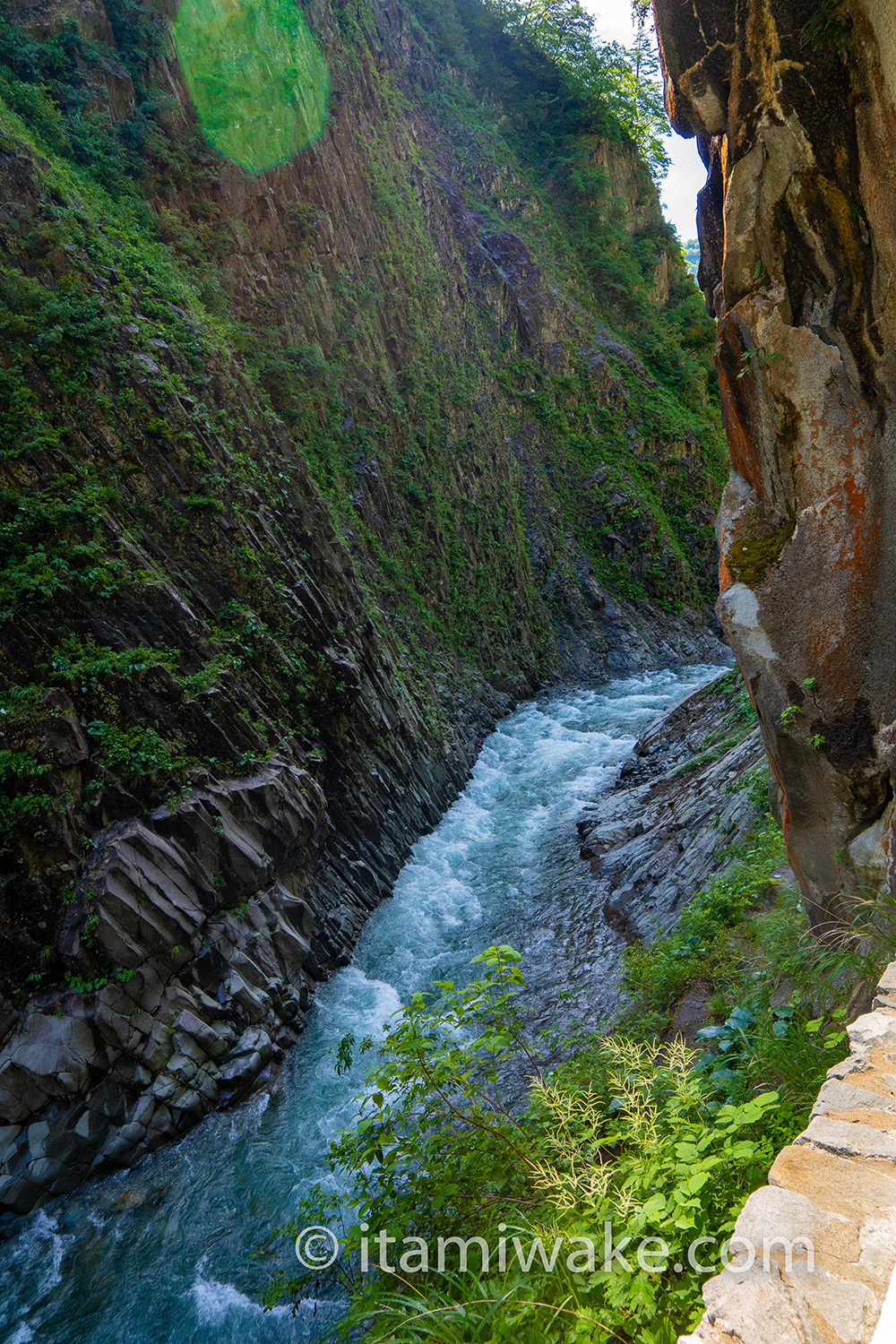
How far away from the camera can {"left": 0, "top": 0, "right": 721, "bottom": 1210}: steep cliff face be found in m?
7.79

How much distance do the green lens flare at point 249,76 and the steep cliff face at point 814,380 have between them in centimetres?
1532

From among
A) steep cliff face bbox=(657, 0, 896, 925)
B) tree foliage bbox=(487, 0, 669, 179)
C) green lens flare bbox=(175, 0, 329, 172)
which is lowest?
steep cliff face bbox=(657, 0, 896, 925)

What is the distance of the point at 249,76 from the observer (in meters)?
17.5

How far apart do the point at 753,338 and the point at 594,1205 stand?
588cm

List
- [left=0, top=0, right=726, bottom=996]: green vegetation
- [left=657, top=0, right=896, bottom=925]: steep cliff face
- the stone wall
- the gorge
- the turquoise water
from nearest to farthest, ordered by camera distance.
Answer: the stone wall, the gorge, [left=657, top=0, right=896, bottom=925]: steep cliff face, the turquoise water, [left=0, top=0, right=726, bottom=996]: green vegetation

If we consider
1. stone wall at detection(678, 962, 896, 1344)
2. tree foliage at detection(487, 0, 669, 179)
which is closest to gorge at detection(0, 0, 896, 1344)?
stone wall at detection(678, 962, 896, 1344)

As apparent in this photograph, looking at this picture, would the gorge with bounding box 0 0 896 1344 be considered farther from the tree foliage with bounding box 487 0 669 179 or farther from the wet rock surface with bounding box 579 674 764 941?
the tree foliage with bounding box 487 0 669 179

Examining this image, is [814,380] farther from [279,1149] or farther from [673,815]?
[279,1149]

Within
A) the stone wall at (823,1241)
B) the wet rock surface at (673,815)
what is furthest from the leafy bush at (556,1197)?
the wet rock surface at (673,815)

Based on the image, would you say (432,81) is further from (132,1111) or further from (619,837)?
(132,1111)

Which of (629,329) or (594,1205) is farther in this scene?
(629,329)

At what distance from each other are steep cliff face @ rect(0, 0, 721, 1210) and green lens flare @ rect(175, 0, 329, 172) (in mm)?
473

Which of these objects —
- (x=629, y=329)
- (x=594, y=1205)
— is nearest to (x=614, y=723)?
(x=594, y=1205)

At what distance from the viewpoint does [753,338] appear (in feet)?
18.2
